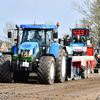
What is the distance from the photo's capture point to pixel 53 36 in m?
12.1

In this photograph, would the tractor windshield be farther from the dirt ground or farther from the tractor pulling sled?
the dirt ground

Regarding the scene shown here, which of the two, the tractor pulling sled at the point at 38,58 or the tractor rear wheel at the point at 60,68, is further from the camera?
the tractor rear wheel at the point at 60,68

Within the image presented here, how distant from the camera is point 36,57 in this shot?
11.4 m

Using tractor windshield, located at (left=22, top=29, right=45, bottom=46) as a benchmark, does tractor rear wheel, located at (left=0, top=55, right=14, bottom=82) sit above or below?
below

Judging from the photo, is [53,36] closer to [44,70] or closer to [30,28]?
[30,28]

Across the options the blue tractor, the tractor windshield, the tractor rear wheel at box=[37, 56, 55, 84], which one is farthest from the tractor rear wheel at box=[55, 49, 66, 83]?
the tractor windshield

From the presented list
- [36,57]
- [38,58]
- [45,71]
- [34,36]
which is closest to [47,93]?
[45,71]

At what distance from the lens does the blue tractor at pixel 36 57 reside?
428 inches

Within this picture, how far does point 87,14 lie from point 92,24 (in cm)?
150

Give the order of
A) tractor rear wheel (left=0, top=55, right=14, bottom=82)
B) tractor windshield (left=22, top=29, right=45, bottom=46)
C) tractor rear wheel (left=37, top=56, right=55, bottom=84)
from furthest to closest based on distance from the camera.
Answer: tractor windshield (left=22, top=29, right=45, bottom=46)
tractor rear wheel (left=0, top=55, right=14, bottom=82)
tractor rear wheel (left=37, top=56, right=55, bottom=84)

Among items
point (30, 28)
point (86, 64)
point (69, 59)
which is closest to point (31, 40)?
point (30, 28)

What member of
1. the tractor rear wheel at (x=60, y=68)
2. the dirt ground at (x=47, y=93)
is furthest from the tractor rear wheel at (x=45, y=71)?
the dirt ground at (x=47, y=93)

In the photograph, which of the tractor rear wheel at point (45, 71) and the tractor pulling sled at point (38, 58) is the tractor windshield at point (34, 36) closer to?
the tractor pulling sled at point (38, 58)

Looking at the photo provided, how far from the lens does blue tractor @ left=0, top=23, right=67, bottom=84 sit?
35.6 feet
